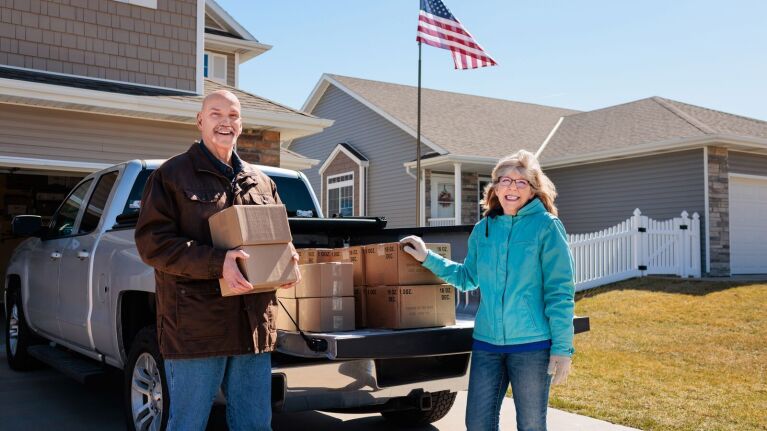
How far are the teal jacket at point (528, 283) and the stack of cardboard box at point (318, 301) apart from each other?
0.83 m

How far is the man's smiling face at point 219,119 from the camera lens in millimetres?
3082

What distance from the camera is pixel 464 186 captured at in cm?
2131

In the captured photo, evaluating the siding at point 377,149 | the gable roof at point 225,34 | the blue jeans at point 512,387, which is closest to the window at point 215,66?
the gable roof at point 225,34

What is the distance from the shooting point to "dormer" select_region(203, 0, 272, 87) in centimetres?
2019

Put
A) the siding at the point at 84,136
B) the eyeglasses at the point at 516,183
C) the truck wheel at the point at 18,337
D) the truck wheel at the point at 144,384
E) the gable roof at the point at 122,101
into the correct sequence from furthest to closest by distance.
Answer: the siding at the point at 84,136
the gable roof at the point at 122,101
the truck wheel at the point at 18,337
the truck wheel at the point at 144,384
the eyeglasses at the point at 516,183

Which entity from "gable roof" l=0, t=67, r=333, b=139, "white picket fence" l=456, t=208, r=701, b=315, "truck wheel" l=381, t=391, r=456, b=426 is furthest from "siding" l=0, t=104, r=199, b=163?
"white picket fence" l=456, t=208, r=701, b=315

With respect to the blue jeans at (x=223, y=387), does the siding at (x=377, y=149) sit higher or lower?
higher

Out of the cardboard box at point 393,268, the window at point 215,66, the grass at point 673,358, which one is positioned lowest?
the grass at point 673,358

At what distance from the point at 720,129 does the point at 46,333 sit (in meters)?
16.6

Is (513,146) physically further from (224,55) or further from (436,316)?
(436,316)

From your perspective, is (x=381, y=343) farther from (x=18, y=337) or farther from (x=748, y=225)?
(x=748, y=225)

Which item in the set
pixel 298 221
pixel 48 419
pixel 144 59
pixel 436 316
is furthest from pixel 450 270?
pixel 144 59

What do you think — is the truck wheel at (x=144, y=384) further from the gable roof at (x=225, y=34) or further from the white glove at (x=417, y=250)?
the gable roof at (x=225, y=34)

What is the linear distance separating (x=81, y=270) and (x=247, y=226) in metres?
3.23
